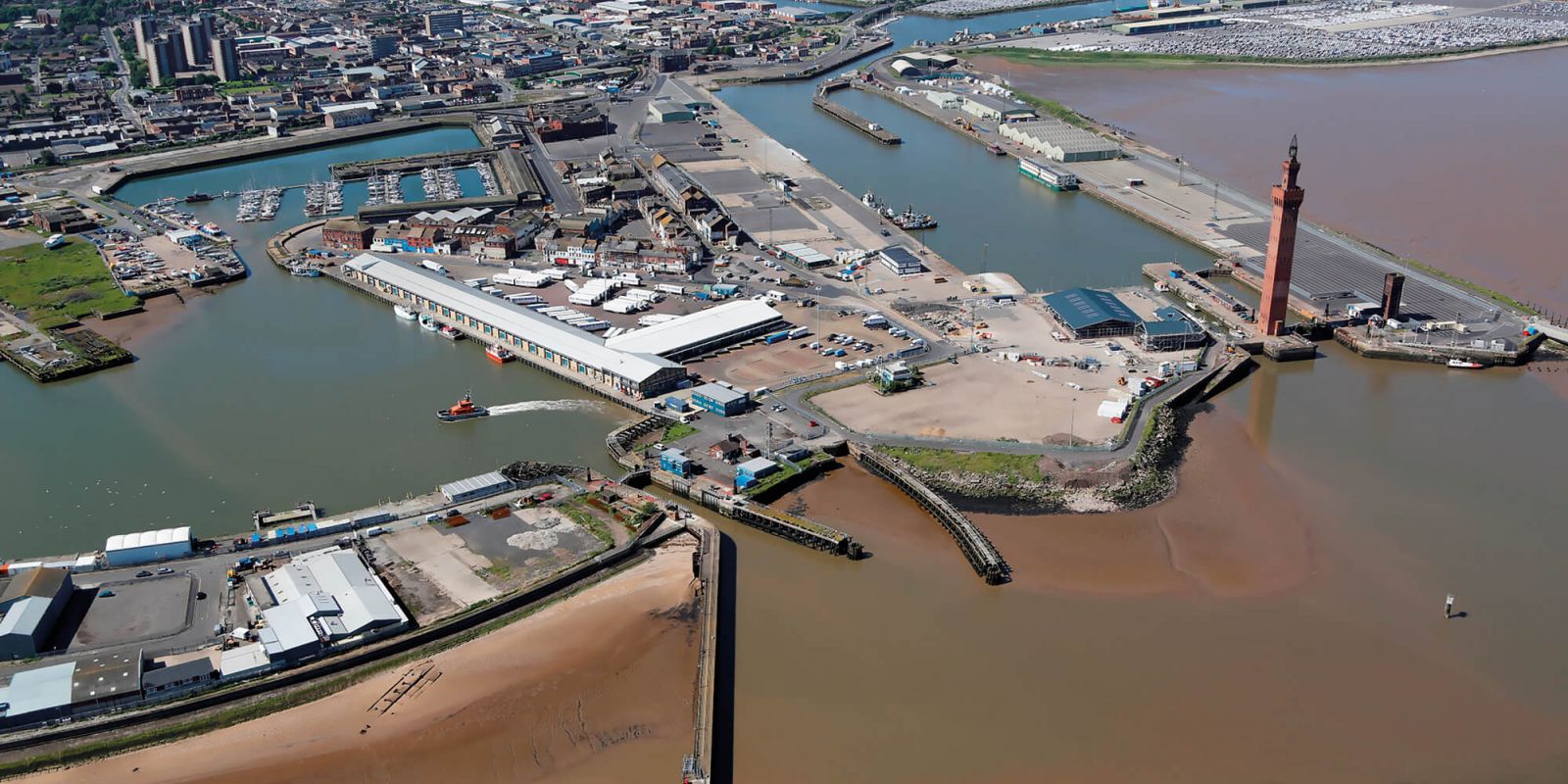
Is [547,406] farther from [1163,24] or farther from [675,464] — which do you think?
[1163,24]

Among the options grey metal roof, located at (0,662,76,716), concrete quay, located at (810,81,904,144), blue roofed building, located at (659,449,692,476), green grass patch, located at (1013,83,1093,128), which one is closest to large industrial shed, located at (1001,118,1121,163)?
green grass patch, located at (1013,83,1093,128)

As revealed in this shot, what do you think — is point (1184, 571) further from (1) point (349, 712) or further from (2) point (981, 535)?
(1) point (349, 712)

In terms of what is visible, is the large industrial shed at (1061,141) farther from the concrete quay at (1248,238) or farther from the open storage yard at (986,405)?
the open storage yard at (986,405)

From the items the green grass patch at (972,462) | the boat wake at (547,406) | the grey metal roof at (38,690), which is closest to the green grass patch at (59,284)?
the boat wake at (547,406)

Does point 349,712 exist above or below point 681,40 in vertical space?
Answer: below

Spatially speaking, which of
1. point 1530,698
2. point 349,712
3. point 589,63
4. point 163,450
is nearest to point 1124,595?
point 1530,698

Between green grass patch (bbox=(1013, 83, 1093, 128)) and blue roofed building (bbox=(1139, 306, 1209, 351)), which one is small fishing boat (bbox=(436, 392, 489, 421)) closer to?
blue roofed building (bbox=(1139, 306, 1209, 351))
